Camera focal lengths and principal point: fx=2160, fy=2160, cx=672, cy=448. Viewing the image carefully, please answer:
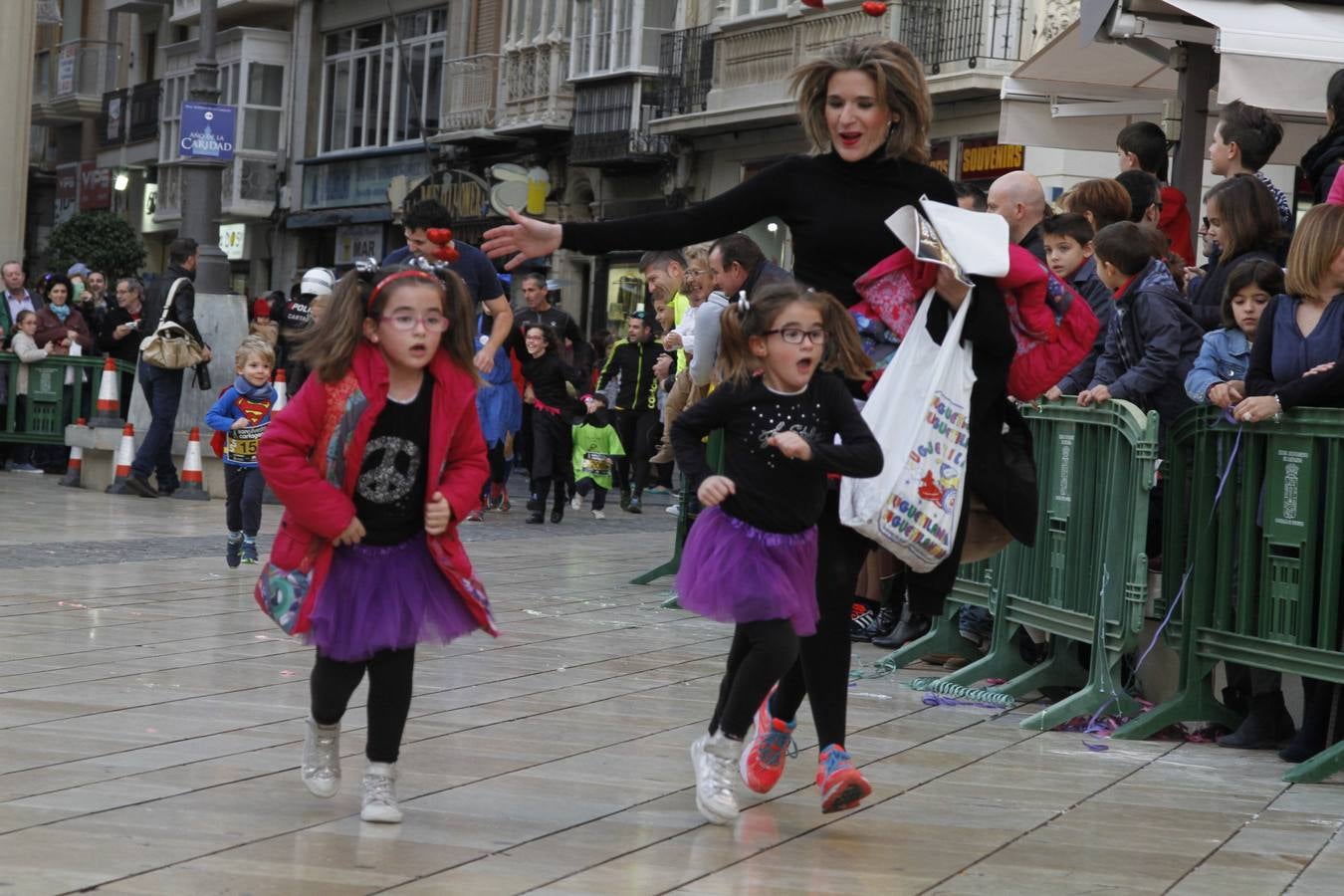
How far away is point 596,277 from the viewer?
34.2m

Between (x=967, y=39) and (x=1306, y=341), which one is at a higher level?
(x=967, y=39)

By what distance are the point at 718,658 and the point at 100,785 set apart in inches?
160

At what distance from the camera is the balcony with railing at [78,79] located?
57.0m

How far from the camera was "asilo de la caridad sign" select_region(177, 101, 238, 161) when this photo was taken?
21344 mm

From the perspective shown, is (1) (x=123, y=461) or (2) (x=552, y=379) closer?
(2) (x=552, y=379)

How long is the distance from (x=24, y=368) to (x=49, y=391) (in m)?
0.33

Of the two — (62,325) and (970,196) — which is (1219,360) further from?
(62,325)

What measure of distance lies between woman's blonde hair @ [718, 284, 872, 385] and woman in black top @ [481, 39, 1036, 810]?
14mm

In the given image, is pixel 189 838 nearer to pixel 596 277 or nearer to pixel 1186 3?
pixel 1186 3

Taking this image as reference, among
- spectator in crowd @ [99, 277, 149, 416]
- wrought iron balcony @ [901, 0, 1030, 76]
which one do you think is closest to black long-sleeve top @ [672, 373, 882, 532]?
spectator in crowd @ [99, 277, 149, 416]

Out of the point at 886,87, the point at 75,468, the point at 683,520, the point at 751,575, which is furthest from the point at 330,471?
the point at 75,468

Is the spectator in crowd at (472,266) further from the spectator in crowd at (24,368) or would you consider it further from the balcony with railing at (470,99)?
the balcony with railing at (470,99)

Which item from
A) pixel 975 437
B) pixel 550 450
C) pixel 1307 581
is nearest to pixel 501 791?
pixel 975 437

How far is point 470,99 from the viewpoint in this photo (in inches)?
1510
